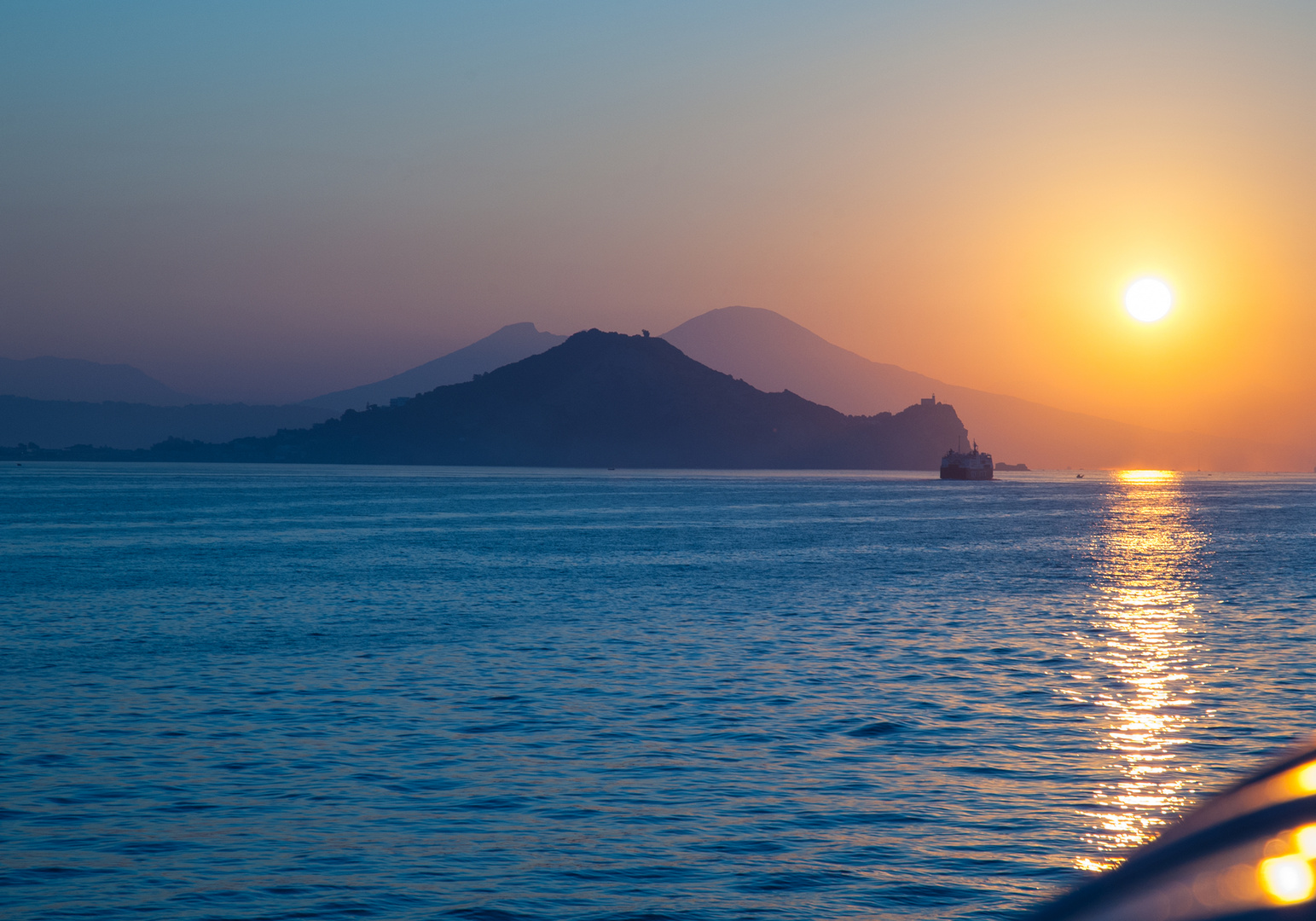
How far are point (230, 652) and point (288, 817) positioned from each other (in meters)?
13.6

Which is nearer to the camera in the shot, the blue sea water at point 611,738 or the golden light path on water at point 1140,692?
the blue sea water at point 611,738

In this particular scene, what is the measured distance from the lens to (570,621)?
31.0 meters

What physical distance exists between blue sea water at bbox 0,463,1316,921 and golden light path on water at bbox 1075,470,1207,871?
9 cm

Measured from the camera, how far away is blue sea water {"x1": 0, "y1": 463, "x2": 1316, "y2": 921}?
11117 mm

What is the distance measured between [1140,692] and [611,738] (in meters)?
9.89

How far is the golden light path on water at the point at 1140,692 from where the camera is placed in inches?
503

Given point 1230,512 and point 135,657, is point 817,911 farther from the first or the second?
point 1230,512

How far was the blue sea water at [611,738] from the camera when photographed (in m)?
11.1

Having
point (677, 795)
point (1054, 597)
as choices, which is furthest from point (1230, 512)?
point (677, 795)

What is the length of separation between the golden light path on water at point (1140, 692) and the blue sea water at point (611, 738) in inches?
3.7

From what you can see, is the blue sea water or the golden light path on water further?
the golden light path on water

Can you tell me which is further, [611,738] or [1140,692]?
[1140,692]

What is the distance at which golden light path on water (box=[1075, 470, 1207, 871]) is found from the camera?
12.8 meters

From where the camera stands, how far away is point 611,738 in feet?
55.2
